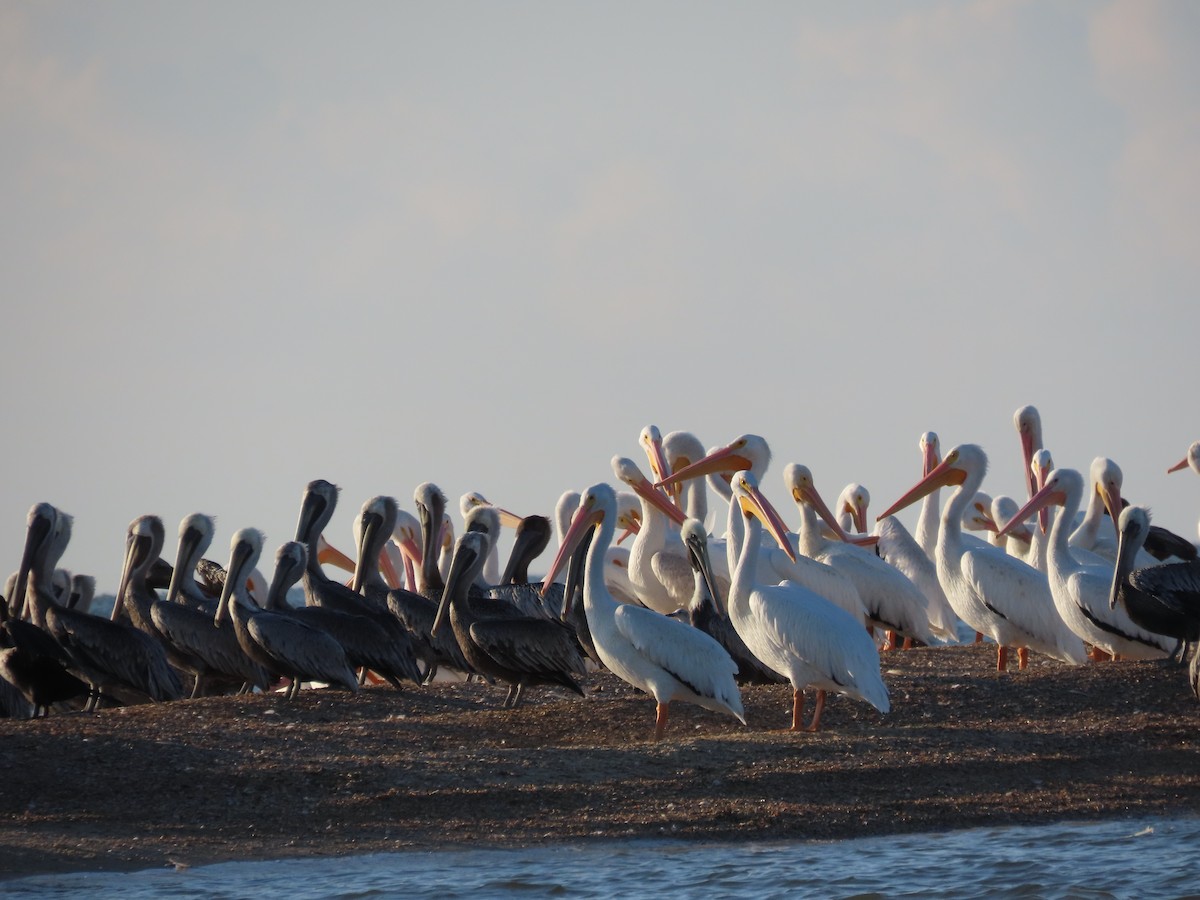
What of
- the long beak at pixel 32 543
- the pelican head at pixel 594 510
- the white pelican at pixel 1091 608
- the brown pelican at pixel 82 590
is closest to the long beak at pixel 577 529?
the pelican head at pixel 594 510

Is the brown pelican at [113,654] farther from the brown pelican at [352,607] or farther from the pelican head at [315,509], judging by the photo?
the pelican head at [315,509]

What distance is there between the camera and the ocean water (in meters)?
7.16

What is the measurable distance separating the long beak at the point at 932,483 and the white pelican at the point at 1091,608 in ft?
7.76

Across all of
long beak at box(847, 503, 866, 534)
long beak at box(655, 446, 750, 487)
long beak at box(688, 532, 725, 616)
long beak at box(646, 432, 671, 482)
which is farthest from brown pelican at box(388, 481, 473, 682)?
long beak at box(847, 503, 866, 534)

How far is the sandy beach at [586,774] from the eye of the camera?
8023mm

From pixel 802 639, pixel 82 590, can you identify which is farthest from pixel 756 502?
pixel 82 590

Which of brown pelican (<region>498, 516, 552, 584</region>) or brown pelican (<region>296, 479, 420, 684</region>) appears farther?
brown pelican (<region>498, 516, 552, 584</region>)

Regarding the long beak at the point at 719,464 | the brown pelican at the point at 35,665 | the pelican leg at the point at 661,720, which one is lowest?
the pelican leg at the point at 661,720

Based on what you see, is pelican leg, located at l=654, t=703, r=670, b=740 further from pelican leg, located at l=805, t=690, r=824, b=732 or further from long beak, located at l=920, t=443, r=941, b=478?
long beak, located at l=920, t=443, r=941, b=478

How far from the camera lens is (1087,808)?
8.27 m

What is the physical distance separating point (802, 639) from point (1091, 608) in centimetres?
237

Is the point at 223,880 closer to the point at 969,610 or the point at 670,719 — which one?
the point at 670,719

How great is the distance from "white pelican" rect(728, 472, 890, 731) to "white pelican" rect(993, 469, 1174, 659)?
194 cm

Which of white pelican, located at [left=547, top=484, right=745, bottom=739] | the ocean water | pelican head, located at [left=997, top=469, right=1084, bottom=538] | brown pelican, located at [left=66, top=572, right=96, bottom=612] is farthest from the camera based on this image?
brown pelican, located at [left=66, top=572, right=96, bottom=612]
